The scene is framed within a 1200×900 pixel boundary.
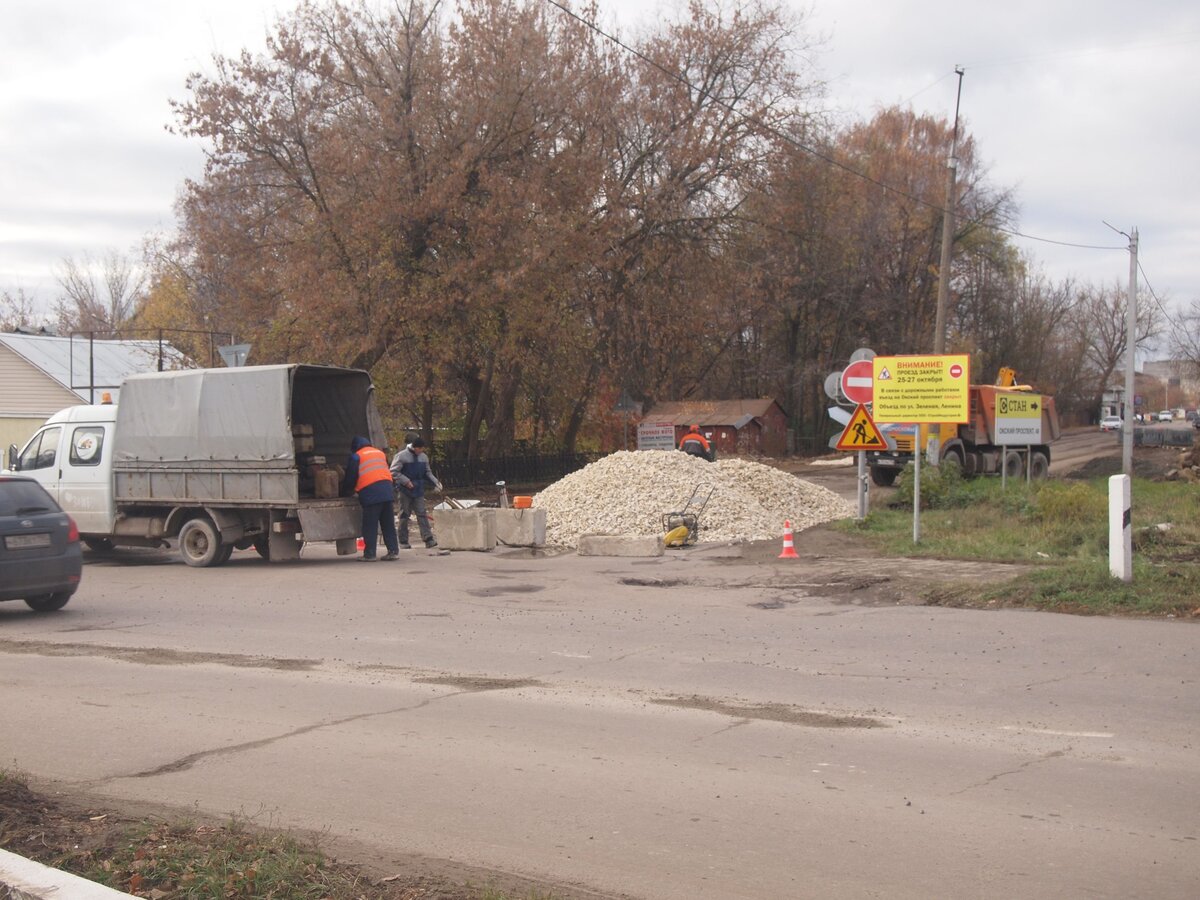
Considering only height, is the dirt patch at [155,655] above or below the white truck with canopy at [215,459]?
below

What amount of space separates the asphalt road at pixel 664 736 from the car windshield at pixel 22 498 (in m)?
1.21

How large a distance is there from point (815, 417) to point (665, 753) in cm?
5541

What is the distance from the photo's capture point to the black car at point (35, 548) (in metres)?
12.2

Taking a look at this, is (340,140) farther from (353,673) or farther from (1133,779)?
(1133,779)

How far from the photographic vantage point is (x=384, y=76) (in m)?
30.5

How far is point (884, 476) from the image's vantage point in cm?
2991

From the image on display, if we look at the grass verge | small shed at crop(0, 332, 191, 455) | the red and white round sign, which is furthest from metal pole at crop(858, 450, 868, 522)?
small shed at crop(0, 332, 191, 455)

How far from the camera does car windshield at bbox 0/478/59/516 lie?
12312mm

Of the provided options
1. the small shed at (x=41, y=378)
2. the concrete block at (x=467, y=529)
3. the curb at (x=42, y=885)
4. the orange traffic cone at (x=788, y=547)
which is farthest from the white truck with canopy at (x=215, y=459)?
the small shed at (x=41, y=378)

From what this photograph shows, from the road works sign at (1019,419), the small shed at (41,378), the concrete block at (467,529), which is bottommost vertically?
the concrete block at (467,529)

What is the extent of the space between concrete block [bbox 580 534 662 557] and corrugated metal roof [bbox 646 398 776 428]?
27.8 meters

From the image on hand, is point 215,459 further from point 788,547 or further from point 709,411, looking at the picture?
point 709,411

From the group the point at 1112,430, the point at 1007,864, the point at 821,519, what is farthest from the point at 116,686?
the point at 1112,430

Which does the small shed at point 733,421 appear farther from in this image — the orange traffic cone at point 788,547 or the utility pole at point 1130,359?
the orange traffic cone at point 788,547
